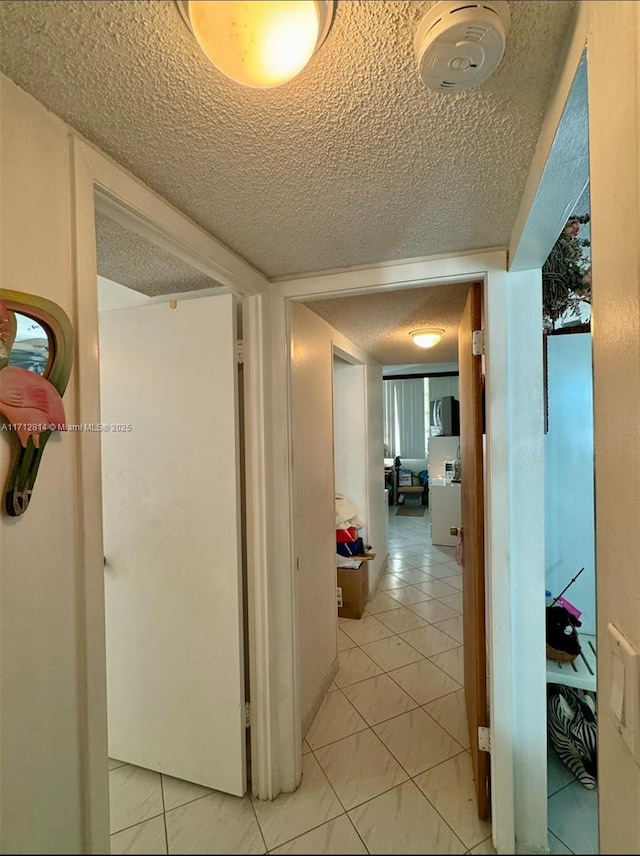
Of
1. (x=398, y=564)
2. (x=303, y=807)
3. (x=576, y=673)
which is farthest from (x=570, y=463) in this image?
(x=398, y=564)

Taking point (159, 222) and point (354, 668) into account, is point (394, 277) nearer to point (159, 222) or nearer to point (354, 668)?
point (159, 222)

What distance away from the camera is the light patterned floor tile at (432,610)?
292cm

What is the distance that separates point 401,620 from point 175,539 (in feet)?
6.95

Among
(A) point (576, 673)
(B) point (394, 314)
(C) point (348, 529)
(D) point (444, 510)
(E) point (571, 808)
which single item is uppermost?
(B) point (394, 314)

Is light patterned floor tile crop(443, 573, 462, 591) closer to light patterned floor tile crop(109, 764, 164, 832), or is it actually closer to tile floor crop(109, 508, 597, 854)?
tile floor crop(109, 508, 597, 854)

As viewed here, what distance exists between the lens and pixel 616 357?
49cm

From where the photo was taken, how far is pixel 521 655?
51.6 inches

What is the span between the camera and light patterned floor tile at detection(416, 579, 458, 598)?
3344 mm

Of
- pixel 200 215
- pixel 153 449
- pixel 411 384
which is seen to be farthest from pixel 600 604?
pixel 411 384

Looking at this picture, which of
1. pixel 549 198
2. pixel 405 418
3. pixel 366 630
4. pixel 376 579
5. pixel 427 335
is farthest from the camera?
pixel 405 418

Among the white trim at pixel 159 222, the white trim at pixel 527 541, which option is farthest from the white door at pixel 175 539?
the white trim at pixel 527 541

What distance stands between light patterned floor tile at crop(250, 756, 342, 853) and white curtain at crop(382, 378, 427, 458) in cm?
562

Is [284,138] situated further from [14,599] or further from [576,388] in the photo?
[576,388]

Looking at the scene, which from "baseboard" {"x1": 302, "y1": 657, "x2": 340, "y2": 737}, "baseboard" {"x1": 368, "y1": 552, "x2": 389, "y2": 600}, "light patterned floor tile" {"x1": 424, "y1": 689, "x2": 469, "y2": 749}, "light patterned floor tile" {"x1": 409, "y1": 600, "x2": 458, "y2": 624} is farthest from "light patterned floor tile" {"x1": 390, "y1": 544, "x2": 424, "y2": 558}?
"light patterned floor tile" {"x1": 424, "y1": 689, "x2": 469, "y2": 749}
